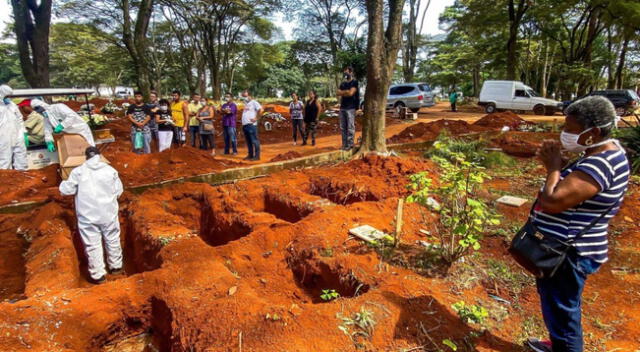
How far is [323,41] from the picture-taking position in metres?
28.1

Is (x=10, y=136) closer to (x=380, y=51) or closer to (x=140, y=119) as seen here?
(x=140, y=119)

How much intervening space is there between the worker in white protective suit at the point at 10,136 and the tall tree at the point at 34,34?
16.8 feet

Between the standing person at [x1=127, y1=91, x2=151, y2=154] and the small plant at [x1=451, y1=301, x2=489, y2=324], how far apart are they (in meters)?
→ 7.35

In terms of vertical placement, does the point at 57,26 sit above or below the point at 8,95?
above

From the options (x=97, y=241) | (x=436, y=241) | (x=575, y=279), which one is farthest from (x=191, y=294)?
(x=575, y=279)

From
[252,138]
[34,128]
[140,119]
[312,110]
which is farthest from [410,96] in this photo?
[34,128]

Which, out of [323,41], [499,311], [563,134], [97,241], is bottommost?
[499,311]

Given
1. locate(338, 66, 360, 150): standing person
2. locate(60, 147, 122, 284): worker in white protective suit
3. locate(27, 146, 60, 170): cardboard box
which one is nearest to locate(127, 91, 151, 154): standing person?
locate(27, 146, 60, 170): cardboard box

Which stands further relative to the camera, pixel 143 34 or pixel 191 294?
pixel 143 34

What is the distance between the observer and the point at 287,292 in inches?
Answer: 138

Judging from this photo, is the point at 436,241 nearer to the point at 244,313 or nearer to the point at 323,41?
the point at 244,313

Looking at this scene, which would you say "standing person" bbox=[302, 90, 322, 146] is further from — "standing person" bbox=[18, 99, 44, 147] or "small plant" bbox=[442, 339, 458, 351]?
"small plant" bbox=[442, 339, 458, 351]

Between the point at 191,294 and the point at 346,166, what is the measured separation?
404cm

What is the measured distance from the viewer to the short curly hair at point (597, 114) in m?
1.81
